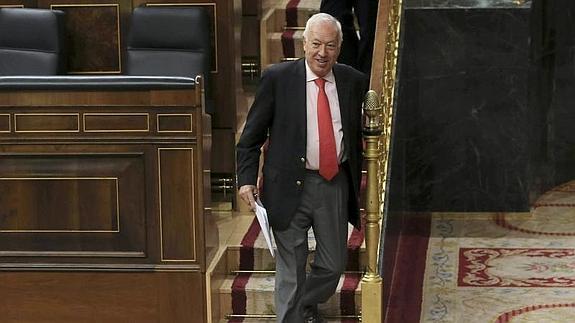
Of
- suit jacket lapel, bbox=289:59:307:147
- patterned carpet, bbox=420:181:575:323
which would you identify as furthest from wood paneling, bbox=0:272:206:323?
patterned carpet, bbox=420:181:575:323

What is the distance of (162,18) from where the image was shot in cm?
623

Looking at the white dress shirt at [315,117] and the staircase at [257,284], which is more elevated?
the white dress shirt at [315,117]

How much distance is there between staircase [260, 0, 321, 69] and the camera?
688 centimetres

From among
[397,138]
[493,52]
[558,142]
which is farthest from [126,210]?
[558,142]

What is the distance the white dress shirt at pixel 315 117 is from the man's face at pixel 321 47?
5 cm

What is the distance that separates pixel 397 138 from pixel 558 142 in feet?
4.97

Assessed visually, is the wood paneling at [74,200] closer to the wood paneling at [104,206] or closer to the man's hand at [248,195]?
the wood paneling at [104,206]

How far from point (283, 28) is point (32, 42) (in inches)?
56.7

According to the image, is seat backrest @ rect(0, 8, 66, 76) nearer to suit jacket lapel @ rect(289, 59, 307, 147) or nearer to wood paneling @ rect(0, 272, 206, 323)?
wood paneling @ rect(0, 272, 206, 323)

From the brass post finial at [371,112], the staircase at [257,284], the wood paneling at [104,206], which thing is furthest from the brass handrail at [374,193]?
the wood paneling at [104,206]

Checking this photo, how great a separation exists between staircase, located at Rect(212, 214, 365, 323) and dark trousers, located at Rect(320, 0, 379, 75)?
3.60ft

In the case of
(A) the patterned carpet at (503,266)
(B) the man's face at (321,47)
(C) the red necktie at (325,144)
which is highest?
(B) the man's face at (321,47)

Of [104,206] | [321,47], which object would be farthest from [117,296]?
[321,47]

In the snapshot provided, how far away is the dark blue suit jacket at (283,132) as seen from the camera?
4.72 m
